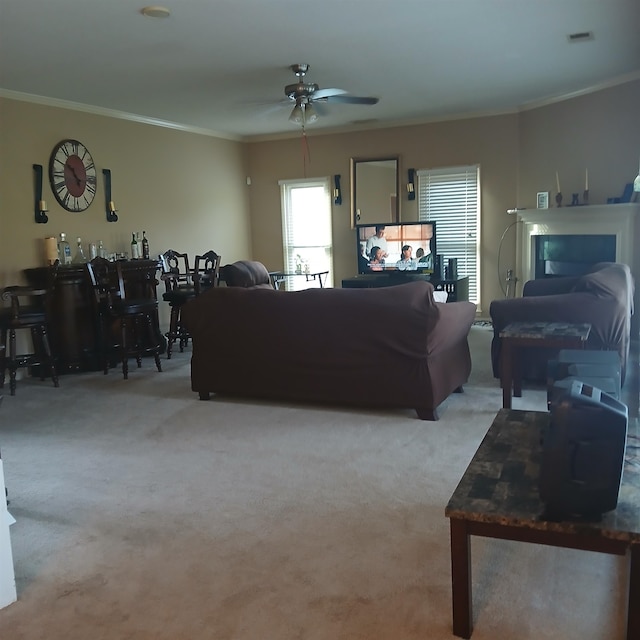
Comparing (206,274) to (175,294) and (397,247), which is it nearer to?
(175,294)

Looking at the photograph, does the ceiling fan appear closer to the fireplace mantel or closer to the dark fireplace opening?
the fireplace mantel

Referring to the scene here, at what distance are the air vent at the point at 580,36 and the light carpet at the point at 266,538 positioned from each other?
2581mm

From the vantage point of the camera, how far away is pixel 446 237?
779 centimetres

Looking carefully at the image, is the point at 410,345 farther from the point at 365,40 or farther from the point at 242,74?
the point at 242,74

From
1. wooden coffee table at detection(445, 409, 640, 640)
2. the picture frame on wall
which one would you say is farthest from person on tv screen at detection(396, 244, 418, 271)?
wooden coffee table at detection(445, 409, 640, 640)

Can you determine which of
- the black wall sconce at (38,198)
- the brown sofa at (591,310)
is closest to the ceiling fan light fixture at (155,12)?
the black wall sconce at (38,198)

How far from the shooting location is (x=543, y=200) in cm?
684

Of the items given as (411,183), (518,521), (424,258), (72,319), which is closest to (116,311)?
(72,319)

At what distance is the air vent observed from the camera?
14.5 feet

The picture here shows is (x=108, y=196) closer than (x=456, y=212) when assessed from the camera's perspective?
Yes

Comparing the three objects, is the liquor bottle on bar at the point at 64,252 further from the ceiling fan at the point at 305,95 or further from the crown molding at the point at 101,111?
the ceiling fan at the point at 305,95

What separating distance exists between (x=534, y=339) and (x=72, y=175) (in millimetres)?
4558

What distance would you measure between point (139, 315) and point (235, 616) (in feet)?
13.1

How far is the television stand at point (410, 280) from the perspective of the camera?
704cm
